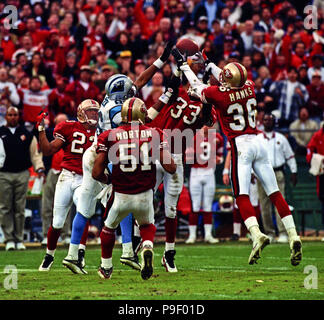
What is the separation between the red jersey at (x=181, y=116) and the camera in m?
10.3

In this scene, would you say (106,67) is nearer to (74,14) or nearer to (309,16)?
(74,14)

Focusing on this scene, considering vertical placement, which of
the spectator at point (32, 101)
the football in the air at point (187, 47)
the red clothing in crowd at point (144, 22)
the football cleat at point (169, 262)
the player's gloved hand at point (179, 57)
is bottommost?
the football cleat at point (169, 262)

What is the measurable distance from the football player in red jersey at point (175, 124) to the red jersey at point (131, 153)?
5.54 ft

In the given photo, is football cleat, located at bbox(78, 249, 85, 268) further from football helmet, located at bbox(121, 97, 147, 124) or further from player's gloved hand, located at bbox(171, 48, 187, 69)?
player's gloved hand, located at bbox(171, 48, 187, 69)

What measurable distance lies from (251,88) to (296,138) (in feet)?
24.3

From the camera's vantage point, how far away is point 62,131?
33.2 feet

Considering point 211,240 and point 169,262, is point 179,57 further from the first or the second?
point 211,240

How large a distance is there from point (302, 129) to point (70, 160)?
24.7 ft

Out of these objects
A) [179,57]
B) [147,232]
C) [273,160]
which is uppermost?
[179,57]

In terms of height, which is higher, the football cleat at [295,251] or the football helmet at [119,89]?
the football helmet at [119,89]

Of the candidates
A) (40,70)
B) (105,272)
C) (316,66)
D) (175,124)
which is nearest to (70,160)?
(175,124)

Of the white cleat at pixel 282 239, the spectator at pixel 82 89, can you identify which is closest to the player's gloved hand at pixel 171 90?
the white cleat at pixel 282 239

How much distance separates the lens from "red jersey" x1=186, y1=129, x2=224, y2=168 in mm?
15344

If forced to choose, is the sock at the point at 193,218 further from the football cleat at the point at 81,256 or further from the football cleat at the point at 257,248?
the football cleat at the point at 257,248
